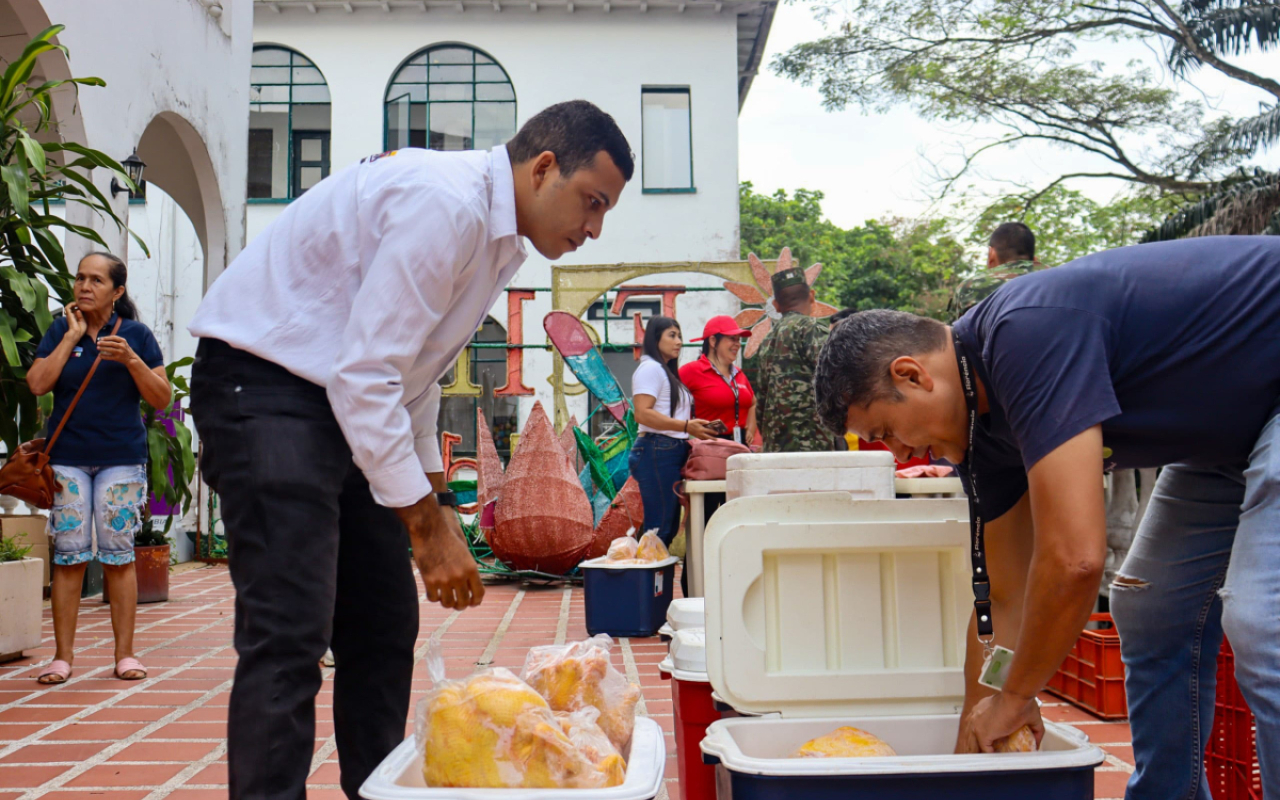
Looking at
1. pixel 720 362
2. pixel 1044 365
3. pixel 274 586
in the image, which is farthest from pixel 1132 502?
pixel 274 586

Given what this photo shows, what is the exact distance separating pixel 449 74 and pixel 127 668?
12.5 m

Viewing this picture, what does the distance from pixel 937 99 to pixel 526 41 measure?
6.28m

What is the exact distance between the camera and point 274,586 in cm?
167

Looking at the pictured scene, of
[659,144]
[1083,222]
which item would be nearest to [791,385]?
[659,144]

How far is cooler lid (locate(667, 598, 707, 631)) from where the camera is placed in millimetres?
2625

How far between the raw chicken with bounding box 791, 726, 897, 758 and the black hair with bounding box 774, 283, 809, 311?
3510mm

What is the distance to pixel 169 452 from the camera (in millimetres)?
6008

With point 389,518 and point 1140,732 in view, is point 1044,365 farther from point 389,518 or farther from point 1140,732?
point 389,518

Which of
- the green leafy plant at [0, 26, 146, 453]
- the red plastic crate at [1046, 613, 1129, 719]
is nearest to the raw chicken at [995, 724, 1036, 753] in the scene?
the red plastic crate at [1046, 613, 1129, 719]

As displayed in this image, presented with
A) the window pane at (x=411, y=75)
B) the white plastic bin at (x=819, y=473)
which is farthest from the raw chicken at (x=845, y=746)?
the window pane at (x=411, y=75)

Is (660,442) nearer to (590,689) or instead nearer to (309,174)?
(590,689)

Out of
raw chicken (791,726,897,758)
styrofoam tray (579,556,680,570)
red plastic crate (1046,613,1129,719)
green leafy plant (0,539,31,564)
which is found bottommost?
red plastic crate (1046,613,1129,719)

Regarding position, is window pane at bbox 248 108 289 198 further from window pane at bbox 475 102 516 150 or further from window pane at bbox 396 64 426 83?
window pane at bbox 475 102 516 150

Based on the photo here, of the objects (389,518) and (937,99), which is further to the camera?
(937,99)
